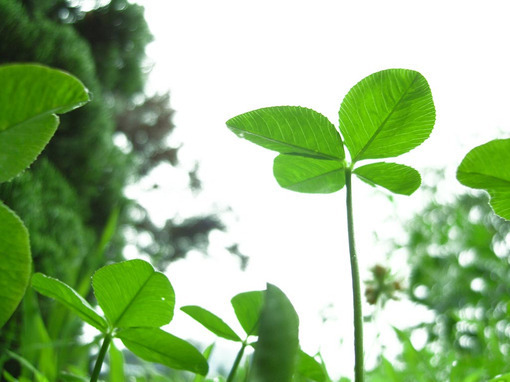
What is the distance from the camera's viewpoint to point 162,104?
168 inches

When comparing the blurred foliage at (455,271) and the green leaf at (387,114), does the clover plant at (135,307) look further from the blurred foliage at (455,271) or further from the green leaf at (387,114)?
the blurred foliage at (455,271)

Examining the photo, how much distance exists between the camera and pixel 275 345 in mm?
89

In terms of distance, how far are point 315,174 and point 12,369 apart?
2.99ft

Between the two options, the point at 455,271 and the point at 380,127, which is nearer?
the point at 380,127

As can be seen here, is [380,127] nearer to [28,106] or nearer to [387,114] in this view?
[387,114]

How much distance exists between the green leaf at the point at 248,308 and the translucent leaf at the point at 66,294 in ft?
0.16

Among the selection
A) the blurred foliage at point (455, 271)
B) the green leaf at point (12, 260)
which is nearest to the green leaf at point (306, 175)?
the green leaf at point (12, 260)

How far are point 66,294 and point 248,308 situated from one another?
65mm

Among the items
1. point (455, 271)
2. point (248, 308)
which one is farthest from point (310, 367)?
point (455, 271)

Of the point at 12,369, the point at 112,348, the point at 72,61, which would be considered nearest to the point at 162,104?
the point at 72,61

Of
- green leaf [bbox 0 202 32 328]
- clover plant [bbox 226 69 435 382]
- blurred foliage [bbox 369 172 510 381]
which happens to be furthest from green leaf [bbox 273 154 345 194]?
blurred foliage [bbox 369 172 510 381]

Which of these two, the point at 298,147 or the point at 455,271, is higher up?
the point at 298,147

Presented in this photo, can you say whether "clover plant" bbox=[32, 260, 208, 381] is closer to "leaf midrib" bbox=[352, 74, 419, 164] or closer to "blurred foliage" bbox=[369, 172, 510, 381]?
"leaf midrib" bbox=[352, 74, 419, 164]

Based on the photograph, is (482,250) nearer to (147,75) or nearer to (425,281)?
(425,281)
